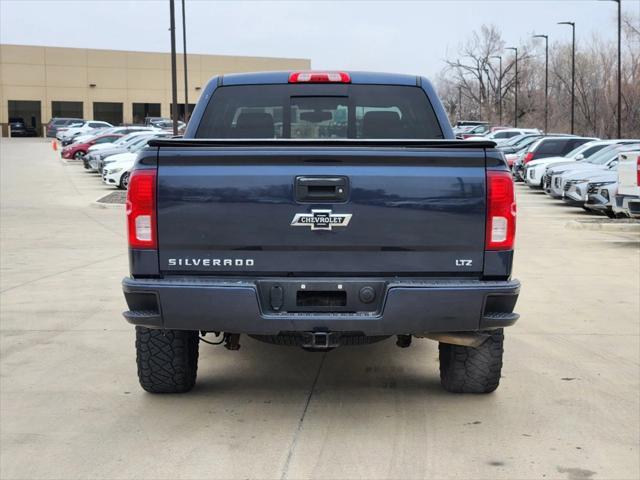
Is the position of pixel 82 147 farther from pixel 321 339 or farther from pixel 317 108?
pixel 321 339

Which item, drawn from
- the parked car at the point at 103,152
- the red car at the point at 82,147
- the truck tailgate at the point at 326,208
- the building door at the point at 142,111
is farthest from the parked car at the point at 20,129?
the truck tailgate at the point at 326,208

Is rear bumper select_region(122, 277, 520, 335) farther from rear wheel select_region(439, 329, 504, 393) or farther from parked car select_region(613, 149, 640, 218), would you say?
parked car select_region(613, 149, 640, 218)

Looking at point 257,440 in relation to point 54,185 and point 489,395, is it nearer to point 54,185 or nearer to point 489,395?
point 489,395

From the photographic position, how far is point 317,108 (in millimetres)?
6910

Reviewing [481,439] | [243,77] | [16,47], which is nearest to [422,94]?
[243,77]

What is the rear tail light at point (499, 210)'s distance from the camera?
5020 mm

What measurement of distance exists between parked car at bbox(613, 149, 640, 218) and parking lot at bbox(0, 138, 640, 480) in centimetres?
441

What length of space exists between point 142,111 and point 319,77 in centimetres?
8886

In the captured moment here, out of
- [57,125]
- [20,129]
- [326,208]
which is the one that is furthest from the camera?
[20,129]

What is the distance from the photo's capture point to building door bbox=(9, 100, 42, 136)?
89812 mm

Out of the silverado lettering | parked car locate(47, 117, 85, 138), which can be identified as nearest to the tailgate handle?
the silverado lettering

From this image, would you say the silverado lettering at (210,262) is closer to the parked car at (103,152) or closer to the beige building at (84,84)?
the parked car at (103,152)

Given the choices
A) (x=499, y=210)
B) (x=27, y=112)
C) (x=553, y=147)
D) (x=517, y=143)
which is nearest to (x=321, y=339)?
(x=499, y=210)

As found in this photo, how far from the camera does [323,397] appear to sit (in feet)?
20.2
